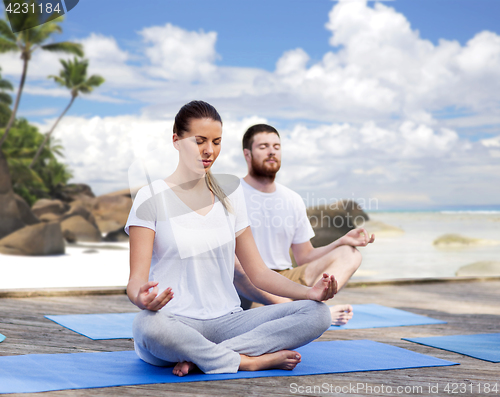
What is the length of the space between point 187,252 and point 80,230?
4604mm

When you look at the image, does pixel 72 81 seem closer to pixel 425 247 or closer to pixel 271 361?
pixel 271 361

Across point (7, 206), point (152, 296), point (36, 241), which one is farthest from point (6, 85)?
point (152, 296)

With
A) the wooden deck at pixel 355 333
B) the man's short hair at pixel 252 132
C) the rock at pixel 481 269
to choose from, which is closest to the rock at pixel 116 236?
the wooden deck at pixel 355 333

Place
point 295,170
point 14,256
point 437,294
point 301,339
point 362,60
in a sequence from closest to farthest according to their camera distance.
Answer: point 301,339 → point 437,294 → point 14,256 → point 295,170 → point 362,60

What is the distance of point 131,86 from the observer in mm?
7082

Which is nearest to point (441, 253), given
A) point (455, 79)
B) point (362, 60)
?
point (455, 79)

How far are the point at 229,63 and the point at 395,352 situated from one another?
22.7 ft

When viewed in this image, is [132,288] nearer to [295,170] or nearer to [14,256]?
[14,256]

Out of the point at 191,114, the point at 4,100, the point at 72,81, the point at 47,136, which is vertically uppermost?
the point at 72,81

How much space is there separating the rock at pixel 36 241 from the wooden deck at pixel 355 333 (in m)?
2.03

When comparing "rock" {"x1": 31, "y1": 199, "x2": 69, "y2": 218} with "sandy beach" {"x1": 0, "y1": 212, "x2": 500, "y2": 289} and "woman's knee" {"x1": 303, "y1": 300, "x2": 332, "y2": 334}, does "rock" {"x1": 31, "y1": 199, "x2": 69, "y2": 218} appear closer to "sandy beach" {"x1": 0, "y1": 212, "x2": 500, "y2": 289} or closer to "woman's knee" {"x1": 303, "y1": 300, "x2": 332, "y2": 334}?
"sandy beach" {"x1": 0, "y1": 212, "x2": 500, "y2": 289}

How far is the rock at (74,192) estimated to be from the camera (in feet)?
19.6

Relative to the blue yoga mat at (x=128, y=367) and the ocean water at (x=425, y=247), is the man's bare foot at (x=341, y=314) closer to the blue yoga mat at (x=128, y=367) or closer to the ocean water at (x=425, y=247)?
the blue yoga mat at (x=128, y=367)

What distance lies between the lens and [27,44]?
616 centimetres
